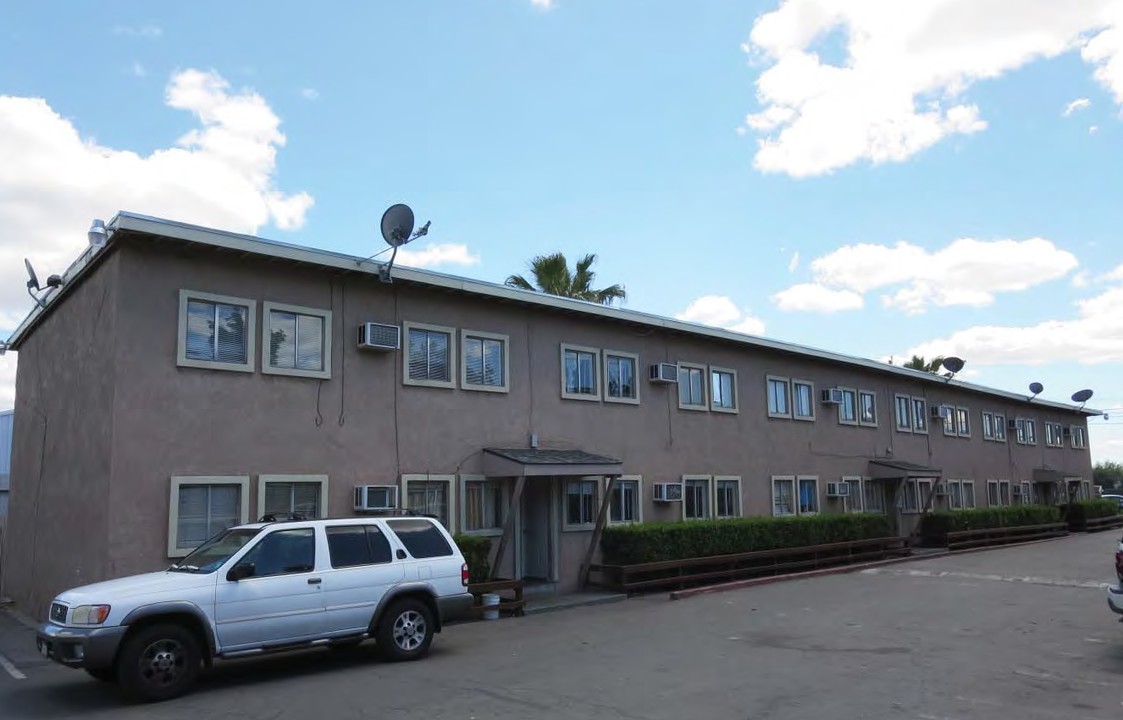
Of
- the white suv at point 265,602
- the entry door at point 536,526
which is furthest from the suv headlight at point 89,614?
the entry door at point 536,526

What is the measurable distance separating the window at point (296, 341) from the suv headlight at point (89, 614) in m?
5.46

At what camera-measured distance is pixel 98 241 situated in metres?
13.3

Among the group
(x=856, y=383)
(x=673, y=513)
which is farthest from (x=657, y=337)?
(x=856, y=383)

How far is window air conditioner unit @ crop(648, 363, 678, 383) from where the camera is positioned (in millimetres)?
19906

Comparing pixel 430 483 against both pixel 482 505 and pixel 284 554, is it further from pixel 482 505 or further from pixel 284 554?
pixel 284 554

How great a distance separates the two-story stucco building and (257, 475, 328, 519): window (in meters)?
0.03

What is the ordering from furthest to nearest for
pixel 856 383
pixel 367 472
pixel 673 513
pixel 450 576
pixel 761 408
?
pixel 856 383 → pixel 761 408 → pixel 673 513 → pixel 367 472 → pixel 450 576

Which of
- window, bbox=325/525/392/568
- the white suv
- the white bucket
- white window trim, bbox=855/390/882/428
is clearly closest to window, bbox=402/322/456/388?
the white bucket

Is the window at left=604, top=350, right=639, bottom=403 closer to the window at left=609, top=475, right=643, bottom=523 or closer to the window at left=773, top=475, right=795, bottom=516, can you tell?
the window at left=609, top=475, right=643, bottom=523

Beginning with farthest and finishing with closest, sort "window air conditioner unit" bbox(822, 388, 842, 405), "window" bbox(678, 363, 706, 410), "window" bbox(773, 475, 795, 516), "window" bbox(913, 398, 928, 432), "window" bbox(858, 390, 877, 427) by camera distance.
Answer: "window" bbox(913, 398, 928, 432), "window" bbox(858, 390, 877, 427), "window air conditioner unit" bbox(822, 388, 842, 405), "window" bbox(773, 475, 795, 516), "window" bbox(678, 363, 706, 410)

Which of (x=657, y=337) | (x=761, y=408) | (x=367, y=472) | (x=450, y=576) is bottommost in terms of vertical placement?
(x=450, y=576)

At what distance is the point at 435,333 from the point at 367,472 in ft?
9.45

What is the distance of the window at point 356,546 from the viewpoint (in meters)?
10.4

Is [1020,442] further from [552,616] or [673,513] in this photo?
[552,616]
